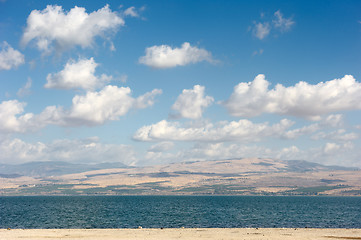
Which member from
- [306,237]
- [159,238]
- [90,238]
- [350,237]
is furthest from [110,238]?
[350,237]

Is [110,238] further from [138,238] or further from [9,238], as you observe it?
[9,238]

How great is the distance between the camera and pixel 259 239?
71.7 meters

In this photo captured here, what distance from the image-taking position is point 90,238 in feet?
247

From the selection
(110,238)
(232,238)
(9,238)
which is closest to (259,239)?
(232,238)

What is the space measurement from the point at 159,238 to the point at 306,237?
3042 centimetres

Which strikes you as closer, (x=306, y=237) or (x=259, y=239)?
(x=259, y=239)

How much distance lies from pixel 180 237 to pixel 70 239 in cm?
2186

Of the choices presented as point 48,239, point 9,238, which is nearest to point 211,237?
point 48,239

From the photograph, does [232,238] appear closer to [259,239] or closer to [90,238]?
[259,239]

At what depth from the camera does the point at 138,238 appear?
245 feet

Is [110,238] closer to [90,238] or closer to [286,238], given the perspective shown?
[90,238]

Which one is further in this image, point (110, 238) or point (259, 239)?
point (110, 238)

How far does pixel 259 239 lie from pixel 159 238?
19.6 metres

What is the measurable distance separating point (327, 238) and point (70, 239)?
5181 centimetres
